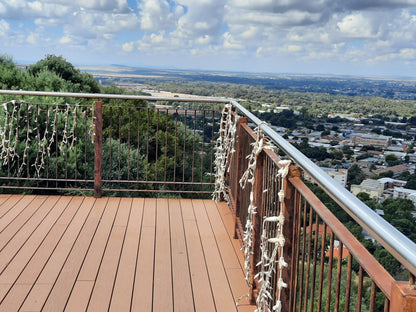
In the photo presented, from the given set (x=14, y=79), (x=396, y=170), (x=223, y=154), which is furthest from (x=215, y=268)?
(x=14, y=79)

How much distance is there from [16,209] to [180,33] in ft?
97.0

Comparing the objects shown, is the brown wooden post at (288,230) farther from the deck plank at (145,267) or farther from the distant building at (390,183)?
the distant building at (390,183)

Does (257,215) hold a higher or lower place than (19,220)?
higher

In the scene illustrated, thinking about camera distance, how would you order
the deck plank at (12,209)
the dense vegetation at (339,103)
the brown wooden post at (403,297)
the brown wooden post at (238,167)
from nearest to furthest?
the brown wooden post at (403,297) < the brown wooden post at (238,167) < the deck plank at (12,209) < the dense vegetation at (339,103)

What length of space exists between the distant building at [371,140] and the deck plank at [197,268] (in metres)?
9.23

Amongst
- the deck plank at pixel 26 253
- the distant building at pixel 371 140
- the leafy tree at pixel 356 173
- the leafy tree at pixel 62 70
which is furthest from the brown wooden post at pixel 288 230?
the leafy tree at pixel 62 70

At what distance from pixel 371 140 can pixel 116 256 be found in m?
11.0

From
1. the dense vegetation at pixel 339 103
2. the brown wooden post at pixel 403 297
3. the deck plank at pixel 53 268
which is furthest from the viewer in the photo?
the dense vegetation at pixel 339 103

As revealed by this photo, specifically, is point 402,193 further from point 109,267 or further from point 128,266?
point 109,267

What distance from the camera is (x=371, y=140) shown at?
1340 cm

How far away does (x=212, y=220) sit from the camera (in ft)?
16.0

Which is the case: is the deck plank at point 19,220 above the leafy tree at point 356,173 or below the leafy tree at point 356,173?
above

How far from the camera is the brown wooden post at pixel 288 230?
231 cm

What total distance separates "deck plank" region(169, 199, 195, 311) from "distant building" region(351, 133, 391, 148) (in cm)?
928
